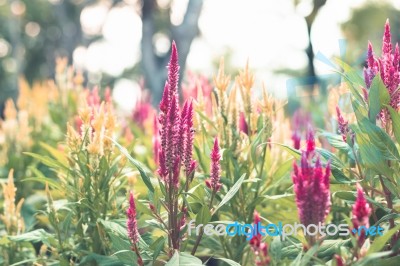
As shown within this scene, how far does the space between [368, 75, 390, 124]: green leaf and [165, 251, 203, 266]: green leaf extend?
759mm

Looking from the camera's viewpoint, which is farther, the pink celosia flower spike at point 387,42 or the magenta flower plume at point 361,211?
the pink celosia flower spike at point 387,42

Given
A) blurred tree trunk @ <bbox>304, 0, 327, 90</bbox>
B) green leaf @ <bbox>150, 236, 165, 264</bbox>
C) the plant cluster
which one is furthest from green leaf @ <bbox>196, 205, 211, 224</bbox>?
blurred tree trunk @ <bbox>304, 0, 327, 90</bbox>

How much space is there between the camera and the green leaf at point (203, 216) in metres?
1.93

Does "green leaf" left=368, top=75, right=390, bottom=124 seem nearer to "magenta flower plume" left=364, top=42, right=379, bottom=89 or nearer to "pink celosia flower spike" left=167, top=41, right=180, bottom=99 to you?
"magenta flower plume" left=364, top=42, right=379, bottom=89

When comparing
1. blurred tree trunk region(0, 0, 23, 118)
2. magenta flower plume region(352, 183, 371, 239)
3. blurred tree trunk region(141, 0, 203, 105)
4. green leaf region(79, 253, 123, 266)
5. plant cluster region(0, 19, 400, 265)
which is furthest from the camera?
blurred tree trunk region(0, 0, 23, 118)

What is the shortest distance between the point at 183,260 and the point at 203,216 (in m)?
0.19

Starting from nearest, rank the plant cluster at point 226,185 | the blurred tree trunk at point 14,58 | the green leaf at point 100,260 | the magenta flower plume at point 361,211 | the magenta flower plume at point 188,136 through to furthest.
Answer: the magenta flower plume at point 361,211
the plant cluster at point 226,185
the magenta flower plume at point 188,136
the green leaf at point 100,260
the blurred tree trunk at point 14,58

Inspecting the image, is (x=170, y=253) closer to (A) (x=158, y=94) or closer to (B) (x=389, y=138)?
(B) (x=389, y=138)

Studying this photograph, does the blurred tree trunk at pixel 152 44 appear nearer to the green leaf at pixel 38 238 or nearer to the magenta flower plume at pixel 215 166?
the green leaf at pixel 38 238

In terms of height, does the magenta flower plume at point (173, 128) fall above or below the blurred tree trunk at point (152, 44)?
below

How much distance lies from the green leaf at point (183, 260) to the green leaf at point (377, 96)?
2.49 ft

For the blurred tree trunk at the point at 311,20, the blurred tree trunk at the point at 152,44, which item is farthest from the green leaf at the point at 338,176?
the blurred tree trunk at the point at 311,20

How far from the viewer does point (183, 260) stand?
1.82 metres

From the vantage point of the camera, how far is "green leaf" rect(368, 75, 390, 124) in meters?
1.86
